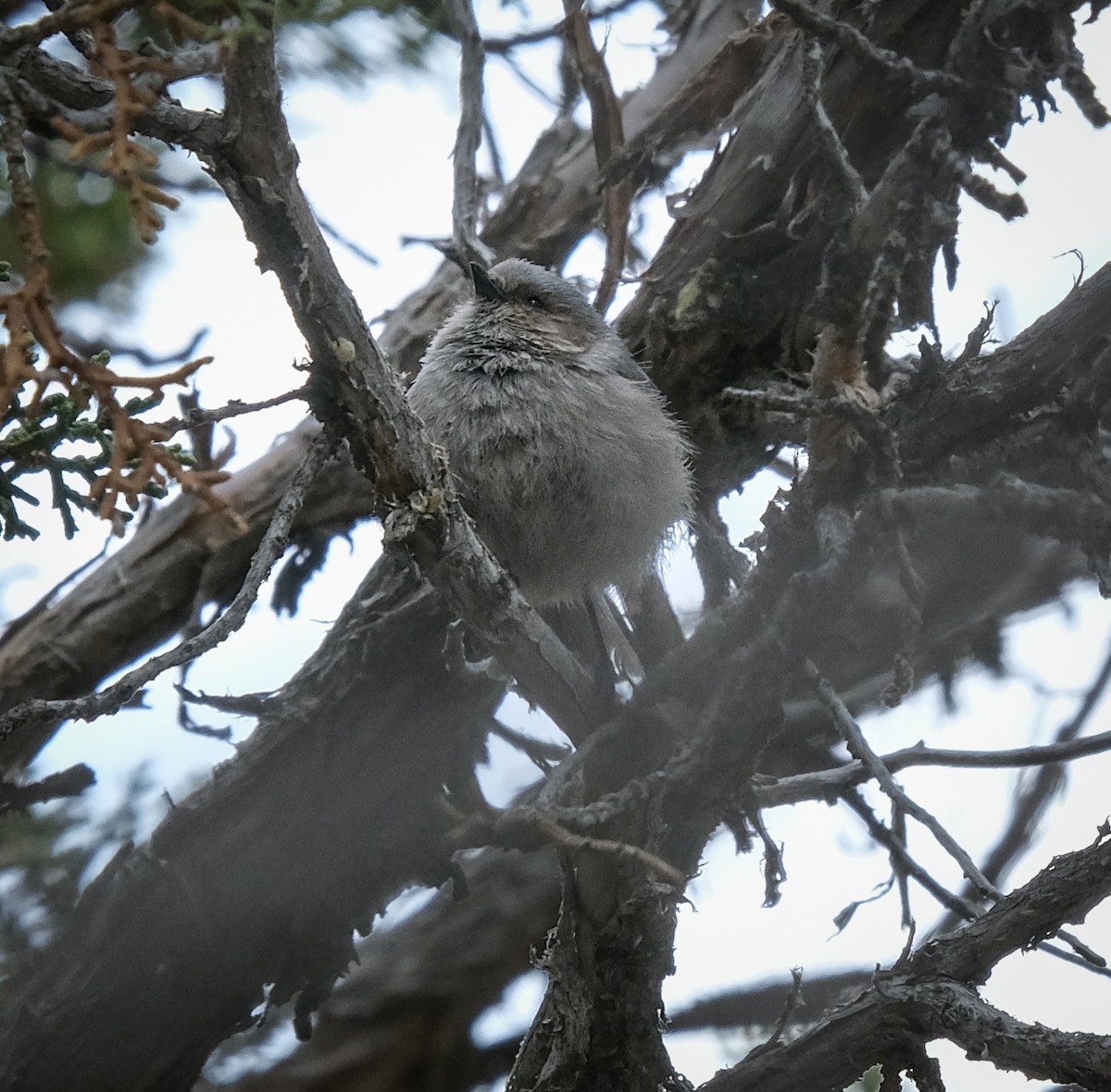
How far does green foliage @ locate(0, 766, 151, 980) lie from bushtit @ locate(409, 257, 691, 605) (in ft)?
5.39

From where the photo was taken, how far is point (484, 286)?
12.7 ft

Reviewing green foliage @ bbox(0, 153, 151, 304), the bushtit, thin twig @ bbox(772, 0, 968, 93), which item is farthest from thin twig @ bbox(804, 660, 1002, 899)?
green foliage @ bbox(0, 153, 151, 304)

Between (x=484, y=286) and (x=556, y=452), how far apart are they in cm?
85

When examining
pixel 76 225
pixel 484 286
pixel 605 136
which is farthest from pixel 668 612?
pixel 76 225

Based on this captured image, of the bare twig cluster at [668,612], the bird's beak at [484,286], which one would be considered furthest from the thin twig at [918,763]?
the bird's beak at [484,286]

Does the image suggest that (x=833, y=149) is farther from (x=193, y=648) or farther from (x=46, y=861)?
(x=46, y=861)

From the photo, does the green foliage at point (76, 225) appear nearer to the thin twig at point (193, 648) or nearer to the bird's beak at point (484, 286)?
the bird's beak at point (484, 286)

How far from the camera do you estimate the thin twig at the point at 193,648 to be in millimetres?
2062

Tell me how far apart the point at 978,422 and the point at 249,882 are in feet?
8.52

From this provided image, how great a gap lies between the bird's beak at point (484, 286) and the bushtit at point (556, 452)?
5.7 inches

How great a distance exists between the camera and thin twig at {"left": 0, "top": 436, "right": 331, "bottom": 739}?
206 cm

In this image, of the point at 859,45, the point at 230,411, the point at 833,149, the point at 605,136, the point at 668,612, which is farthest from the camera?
the point at 605,136

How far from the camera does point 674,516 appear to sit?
140 inches

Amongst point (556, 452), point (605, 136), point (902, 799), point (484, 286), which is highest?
point (605, 136)
